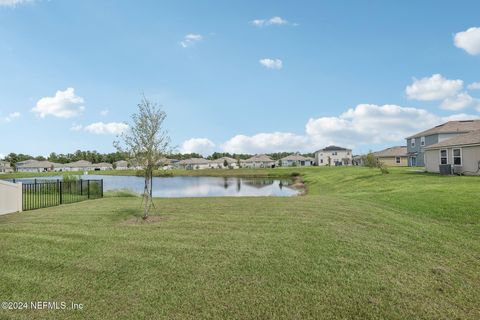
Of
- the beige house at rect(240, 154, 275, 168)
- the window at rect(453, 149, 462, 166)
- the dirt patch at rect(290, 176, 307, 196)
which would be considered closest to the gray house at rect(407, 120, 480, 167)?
the window at rect(453, 149, 462, 166)

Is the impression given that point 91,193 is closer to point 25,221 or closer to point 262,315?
point 25,221

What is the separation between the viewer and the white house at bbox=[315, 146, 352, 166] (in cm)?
9539

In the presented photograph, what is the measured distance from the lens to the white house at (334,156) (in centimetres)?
9539

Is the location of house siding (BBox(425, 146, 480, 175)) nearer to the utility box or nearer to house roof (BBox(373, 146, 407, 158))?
the utility box

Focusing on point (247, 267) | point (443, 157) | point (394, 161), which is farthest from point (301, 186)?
point (394, 161)

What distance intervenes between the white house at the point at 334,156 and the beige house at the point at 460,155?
66.4 metres

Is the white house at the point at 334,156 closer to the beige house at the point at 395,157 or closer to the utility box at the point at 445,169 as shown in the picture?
the beige house at the point at 395,157

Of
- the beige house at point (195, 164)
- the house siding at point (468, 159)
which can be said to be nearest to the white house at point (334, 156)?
the beige house at point (195, 164)

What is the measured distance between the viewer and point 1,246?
24.1 ft

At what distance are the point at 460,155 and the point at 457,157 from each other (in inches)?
15.6

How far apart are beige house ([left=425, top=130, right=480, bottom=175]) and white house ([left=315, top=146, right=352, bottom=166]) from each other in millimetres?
66376

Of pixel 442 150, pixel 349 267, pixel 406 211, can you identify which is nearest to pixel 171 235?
pixel 349 267

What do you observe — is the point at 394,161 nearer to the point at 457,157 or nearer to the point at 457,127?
the point at 457,127

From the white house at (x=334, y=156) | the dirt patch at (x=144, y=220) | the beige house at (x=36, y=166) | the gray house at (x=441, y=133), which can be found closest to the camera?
the dirt patch at (x=144, y=220)
